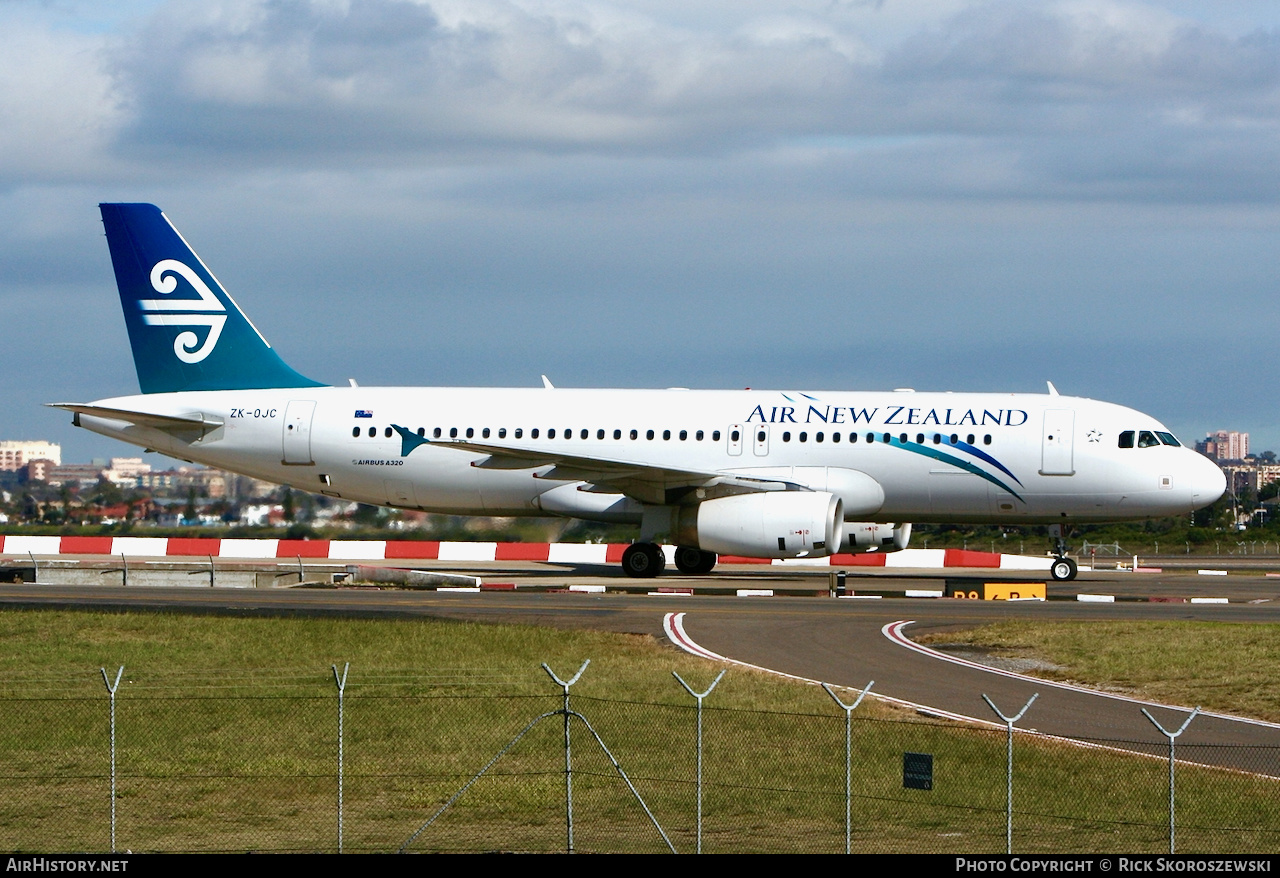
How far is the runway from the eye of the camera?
20031 mm

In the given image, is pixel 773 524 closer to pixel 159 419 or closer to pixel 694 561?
pixel 694 561

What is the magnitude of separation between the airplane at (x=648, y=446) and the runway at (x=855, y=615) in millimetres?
1974

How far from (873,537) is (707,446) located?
5.03m

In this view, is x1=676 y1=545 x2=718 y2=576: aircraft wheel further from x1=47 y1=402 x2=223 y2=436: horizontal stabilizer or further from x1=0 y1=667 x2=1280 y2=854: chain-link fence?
x1=0 y1=667 x2=1280 y2=854: chain-link fence

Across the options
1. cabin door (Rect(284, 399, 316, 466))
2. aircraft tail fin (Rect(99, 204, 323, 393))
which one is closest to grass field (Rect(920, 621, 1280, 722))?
cabin door (Rect(284, 399, 316, 466))

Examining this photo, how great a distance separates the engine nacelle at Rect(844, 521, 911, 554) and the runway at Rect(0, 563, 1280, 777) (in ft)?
3.25

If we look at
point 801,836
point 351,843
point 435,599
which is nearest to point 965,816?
point 801,836

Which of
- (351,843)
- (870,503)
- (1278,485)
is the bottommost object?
(351,843)

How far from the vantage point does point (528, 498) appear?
1580 inches

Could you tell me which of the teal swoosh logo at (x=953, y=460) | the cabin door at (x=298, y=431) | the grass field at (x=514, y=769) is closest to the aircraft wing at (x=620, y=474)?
the teal swoosh logo at (x=953, y=460)

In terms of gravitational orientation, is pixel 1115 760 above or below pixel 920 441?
below

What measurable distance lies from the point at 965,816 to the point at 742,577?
2677cm
